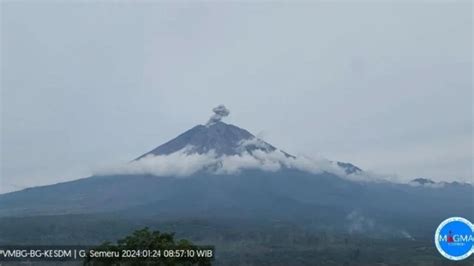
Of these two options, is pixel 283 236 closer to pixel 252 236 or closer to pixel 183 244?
pixel 252 236

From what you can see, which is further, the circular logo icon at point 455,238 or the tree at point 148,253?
the tree at point 148,253

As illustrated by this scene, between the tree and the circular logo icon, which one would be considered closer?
the circular logo icon

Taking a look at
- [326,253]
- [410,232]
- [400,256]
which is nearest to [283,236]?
[326,253]

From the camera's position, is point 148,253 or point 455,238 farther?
point 148,253

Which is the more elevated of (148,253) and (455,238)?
(455,238)
